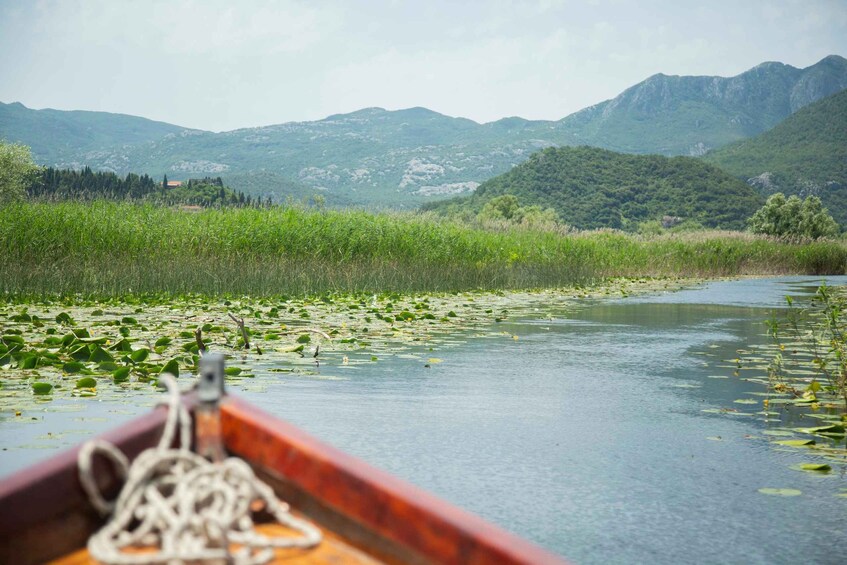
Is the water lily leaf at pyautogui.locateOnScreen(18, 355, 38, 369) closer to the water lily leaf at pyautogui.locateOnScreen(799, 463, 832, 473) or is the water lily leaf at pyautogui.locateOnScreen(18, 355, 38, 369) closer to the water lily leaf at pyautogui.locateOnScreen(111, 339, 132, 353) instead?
the water lily leaf at pyautogui.locateOnScreen(111, 339, 132, 353)

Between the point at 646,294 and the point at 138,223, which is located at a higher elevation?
the point at 138,223

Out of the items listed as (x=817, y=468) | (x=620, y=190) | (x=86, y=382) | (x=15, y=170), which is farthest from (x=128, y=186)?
(x=817, y=468)

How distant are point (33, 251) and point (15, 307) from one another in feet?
9.09

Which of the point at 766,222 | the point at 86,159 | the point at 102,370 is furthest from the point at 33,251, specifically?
the point at 86,159

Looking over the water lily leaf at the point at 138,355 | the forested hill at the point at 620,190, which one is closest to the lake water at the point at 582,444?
the water lily leaf at the point at 138,355

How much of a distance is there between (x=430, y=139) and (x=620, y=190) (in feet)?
346

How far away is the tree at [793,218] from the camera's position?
2231 inches

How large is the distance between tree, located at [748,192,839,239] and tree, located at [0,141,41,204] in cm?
4159

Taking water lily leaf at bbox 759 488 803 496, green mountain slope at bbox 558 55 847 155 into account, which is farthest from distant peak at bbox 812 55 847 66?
water lily leaf at bbox 759 488 803 496

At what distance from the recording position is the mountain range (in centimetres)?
14488

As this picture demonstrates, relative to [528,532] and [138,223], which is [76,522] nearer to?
[528,532]

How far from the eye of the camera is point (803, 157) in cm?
9350

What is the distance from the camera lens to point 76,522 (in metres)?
2.36

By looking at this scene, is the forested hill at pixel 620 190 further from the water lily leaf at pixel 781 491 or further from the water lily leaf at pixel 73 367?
the water lily leaf at pixel 781 491
